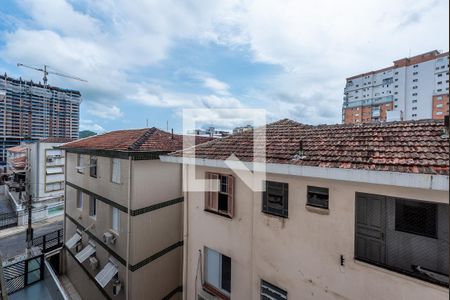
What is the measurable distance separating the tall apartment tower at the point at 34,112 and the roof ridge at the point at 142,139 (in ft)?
104

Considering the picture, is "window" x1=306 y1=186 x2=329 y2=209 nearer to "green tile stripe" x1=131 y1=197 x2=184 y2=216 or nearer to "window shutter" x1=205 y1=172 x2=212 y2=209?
"window shutter" x1=205 y1=172 x2=212 y2=209

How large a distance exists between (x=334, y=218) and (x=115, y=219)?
9002 mm

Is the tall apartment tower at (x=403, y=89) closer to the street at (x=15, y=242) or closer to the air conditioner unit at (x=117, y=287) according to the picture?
the air conditioner unit at (x=117, y=287)

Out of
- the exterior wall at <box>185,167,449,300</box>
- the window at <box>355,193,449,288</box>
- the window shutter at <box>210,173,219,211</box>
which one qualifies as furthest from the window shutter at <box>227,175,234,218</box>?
the window at <box>355,193,449,288</box>

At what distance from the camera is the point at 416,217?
161 inches

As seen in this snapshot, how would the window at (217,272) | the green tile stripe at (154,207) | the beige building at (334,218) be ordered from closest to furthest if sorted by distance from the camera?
the beige building at (334,218)
the window at (217,272)
the green tile stripe at (154,207)

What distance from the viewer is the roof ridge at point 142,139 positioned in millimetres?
9367

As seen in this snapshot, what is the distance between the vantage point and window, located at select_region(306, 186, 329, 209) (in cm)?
471

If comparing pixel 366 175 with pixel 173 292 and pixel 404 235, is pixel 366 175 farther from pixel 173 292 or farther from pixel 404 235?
pixel 173 292

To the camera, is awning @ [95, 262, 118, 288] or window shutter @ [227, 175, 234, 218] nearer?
window shutter @ [227, 175, 234, 218]

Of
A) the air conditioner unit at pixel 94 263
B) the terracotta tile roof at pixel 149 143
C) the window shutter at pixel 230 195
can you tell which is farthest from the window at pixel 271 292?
the air conditioner unit at pixel 94 263

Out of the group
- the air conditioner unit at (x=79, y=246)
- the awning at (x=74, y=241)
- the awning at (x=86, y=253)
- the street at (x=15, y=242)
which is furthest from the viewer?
the street at (x=15, y=242)

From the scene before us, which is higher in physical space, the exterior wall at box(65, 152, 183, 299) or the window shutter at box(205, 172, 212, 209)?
the window shutter at box(205, 172, 212, 209)

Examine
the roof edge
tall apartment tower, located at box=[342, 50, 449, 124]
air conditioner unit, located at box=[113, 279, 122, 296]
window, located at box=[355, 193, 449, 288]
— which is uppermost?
tall apartment tower, located at box=[342, 50, 449, 124]
